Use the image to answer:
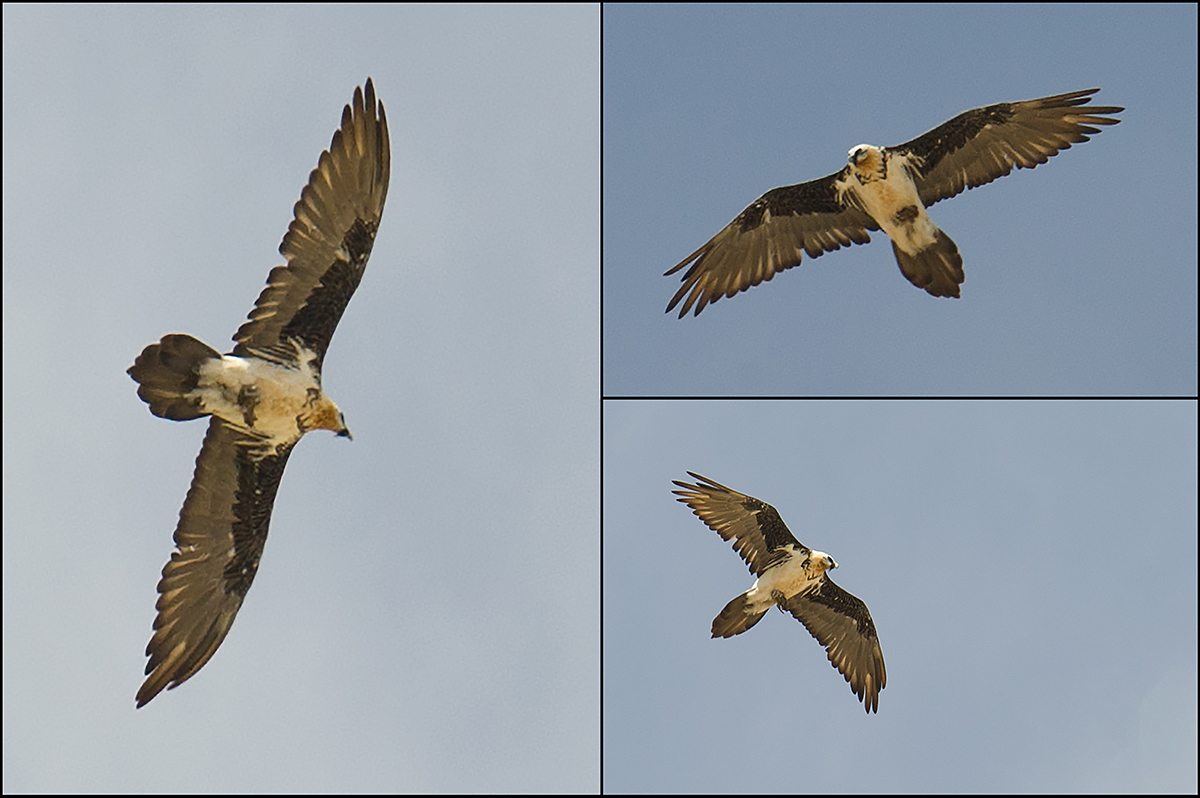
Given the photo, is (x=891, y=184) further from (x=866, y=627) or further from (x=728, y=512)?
(x=866, y=627)

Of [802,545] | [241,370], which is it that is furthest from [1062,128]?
[241,370]

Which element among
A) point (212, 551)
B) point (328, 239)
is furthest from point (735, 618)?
point (328, 239)

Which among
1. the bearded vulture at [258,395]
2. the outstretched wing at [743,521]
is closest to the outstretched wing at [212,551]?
the bearded vulture at [258,395]

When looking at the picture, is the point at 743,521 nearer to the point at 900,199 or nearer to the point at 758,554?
the point at 758,554

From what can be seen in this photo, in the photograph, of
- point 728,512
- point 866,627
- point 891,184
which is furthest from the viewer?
point 866,627

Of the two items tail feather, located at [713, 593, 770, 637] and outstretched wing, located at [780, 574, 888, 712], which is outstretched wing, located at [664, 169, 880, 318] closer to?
tail feather, located at [713, 593, 770, 637]

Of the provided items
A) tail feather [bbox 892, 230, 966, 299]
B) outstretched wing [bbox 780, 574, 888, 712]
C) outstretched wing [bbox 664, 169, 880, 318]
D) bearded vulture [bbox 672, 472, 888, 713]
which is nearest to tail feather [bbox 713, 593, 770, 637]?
bearded vulture [bbox 672, 472, 888, 713]

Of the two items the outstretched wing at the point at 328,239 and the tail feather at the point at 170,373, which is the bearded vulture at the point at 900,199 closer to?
the outstretched wing at the point at 328,239
